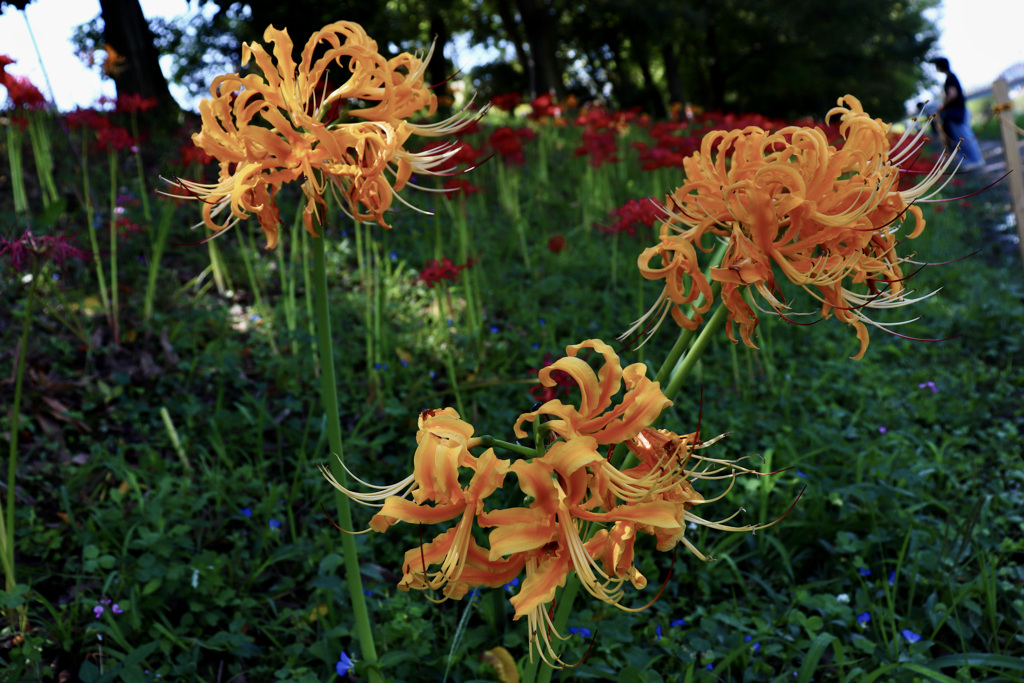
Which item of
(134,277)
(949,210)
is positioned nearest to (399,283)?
(134,277)

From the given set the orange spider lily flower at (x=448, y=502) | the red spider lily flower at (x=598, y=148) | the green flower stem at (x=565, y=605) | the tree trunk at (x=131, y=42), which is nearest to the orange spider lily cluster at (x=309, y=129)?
the orange spider lily flower at (x=448, y=502)

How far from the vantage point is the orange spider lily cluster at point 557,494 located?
968mm

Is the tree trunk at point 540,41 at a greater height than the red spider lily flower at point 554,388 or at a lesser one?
greater

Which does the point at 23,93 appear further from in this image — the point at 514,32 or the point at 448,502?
the point at 514,32

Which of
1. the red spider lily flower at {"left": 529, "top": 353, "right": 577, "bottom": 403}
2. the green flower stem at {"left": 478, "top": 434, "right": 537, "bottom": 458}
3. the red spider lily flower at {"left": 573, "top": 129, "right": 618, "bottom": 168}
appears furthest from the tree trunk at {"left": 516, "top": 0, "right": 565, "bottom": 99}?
the green flower stem at {"left": 478, "top": 434, "right": 537, "bottom": 458}

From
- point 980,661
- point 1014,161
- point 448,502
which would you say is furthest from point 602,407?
point 1014,161

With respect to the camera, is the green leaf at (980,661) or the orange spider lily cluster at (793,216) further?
the green leaf at (980,661)

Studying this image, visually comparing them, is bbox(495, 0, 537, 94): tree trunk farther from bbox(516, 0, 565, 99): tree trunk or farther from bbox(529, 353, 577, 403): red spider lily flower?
bbox(529, 353, 577, 403): red spider lily flower

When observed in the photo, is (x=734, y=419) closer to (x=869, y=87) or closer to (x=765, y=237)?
(x=765, y=237)

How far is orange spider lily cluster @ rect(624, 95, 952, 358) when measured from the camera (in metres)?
1.26

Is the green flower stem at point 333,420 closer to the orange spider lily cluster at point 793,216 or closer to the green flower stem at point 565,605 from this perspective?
the green flower stem at point 565,605

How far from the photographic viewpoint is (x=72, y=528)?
→ 8.33 ft

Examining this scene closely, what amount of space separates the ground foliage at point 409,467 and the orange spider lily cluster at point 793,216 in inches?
16.0

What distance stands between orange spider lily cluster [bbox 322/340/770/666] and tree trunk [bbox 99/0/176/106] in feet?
26.6
